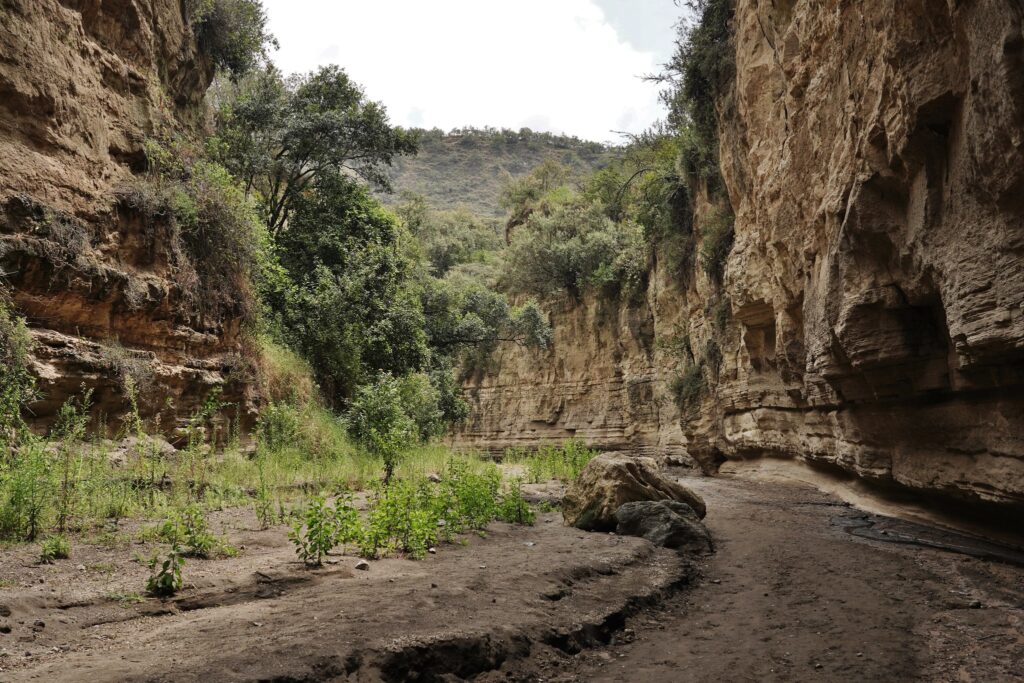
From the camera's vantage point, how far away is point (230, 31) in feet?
52.0

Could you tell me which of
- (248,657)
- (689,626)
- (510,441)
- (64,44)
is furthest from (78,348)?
(510,441)

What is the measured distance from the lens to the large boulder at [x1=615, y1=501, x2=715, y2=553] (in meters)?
7.12

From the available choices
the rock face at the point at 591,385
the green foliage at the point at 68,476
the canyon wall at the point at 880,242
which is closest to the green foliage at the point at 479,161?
the rock face at the point at 591,385

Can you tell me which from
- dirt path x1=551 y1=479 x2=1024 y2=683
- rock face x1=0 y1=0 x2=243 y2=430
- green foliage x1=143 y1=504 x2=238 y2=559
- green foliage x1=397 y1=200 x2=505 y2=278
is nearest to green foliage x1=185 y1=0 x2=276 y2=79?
rock face x1=0 y1=0 x2=243 y2=430

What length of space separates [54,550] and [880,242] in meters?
9.03

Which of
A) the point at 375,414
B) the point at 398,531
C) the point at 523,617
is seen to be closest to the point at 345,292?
the point at 375,414

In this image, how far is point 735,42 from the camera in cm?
1530

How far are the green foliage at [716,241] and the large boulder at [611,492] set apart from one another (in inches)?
418

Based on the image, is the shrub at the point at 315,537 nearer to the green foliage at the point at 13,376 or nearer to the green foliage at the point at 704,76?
the green foliage at the point at 13,376

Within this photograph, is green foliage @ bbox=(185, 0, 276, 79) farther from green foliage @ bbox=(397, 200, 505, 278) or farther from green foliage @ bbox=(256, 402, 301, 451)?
green foliage @ bbox=(397, 200, 505, 278)

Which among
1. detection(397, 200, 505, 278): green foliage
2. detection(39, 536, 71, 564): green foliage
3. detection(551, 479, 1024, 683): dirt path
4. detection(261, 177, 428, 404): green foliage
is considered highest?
detection(397, 200, 505, 278): green foliage

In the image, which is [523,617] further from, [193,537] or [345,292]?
[345,292]

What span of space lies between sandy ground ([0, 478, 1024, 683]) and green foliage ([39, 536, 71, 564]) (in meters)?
0.10

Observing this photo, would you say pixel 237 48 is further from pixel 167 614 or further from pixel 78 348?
pixel 167 614
